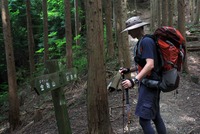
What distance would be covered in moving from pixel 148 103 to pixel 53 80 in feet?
4.77

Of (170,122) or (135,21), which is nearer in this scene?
(135,21)

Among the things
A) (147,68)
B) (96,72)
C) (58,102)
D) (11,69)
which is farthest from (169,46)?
(11,69)

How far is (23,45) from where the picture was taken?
2186cm

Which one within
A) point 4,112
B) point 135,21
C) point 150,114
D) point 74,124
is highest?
point 135,21

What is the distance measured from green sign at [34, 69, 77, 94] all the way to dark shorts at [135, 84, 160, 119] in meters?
1.31

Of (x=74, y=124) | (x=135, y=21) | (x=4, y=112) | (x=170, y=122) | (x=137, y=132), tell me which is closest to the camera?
(x=135, y=21)

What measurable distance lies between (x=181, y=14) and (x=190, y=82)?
9.84ft

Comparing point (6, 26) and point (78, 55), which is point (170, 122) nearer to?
point (6, 26)

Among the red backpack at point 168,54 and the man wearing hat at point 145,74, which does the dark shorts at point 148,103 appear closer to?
the man wearing hat at point 145,74

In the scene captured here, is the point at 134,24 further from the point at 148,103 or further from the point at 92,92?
the point at 92,92

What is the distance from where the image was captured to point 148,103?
335 cm

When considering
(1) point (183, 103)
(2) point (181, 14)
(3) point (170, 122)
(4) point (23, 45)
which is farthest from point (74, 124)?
(4) point (23, 45)

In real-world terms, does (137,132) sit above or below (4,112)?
above

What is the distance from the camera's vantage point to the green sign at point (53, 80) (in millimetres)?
3357
